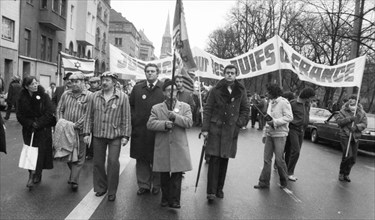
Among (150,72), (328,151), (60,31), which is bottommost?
(328,151)

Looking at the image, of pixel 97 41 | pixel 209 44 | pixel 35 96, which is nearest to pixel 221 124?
pixel 35 96

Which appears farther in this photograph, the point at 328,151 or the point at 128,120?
the point at 328,151

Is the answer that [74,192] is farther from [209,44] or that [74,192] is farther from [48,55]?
[209,44]

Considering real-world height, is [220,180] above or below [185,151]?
below

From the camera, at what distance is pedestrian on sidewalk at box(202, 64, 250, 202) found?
530 cm

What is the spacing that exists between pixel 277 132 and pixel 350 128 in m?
2.14

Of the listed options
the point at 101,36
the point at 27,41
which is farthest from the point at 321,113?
the point at 101,36

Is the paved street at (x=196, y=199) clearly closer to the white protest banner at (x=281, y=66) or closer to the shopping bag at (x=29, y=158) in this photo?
the shopping bag at (x=29, y=158)

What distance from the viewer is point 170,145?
4.88 meters

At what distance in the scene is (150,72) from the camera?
545 cm

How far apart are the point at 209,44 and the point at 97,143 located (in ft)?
181

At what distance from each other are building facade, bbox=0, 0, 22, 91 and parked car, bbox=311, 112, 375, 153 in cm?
1887

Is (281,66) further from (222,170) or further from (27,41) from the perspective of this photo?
(27,41)

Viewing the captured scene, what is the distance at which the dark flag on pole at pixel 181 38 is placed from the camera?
5.19m
